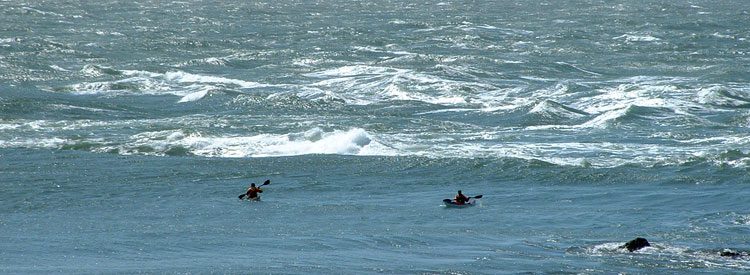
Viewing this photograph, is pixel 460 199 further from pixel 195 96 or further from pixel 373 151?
pixel 195 96

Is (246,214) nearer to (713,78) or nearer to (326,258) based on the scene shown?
(326,258)

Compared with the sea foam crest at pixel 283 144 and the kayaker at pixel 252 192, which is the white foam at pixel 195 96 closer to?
the sea foam crest at pixel 283 144

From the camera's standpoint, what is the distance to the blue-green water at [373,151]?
2534 centimetres

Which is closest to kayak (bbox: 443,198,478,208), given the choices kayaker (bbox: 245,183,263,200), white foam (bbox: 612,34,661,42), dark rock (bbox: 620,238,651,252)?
kayaker (bbox: 245,183,263,200)

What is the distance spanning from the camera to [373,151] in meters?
39.5

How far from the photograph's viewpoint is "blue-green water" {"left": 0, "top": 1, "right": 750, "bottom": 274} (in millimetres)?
25344

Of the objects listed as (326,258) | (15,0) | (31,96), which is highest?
(15,0)

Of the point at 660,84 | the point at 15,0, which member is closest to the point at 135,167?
the point at 660,84

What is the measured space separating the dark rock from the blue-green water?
22cm

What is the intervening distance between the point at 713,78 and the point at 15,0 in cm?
7286

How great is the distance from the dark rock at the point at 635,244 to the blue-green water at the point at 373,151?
0.22 m

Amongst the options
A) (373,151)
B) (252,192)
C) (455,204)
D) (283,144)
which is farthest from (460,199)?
(283,144)

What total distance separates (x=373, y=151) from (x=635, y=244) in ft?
50.8

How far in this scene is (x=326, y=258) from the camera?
79.4 ft
